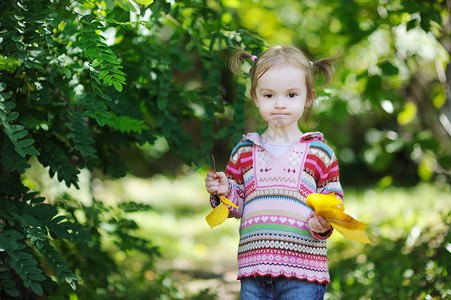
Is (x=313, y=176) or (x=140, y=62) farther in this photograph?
(x=140, y=62)

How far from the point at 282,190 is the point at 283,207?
0.06 m

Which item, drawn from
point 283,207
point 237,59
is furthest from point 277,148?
point 237,59

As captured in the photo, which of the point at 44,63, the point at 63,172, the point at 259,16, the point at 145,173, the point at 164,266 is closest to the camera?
the point at 44,63

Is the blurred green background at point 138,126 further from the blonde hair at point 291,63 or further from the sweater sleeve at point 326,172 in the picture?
the sweater sleeve at point 326,172

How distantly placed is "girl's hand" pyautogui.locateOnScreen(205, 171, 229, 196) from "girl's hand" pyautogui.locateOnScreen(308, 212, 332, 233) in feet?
1.08

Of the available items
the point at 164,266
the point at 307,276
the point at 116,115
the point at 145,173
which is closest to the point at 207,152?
the point at 116,115

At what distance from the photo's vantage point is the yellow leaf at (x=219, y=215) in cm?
188

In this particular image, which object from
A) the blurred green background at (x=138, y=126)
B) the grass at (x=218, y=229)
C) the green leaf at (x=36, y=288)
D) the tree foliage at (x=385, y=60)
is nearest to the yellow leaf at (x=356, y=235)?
the blurred green background at (x=138, y=126)

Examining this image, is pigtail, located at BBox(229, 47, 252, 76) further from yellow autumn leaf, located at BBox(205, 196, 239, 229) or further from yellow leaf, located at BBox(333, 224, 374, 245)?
yellow leaf, located at BBox(333, 224, 374, 245)

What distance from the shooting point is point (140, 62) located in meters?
2.71

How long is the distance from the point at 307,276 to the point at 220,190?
44cm

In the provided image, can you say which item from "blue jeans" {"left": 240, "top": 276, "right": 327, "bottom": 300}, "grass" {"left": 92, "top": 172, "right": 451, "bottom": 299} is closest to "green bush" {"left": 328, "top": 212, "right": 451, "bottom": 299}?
"grass" {"left": 92, "top": 172, "right": 451, "bottom": 299}

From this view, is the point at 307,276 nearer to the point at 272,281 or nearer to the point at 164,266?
the point at 272,281

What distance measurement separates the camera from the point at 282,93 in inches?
75.5
